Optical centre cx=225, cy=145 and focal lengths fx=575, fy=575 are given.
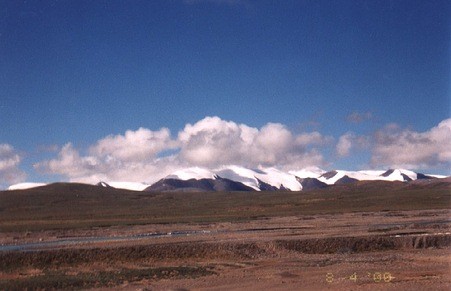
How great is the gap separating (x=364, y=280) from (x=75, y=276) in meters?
16.5

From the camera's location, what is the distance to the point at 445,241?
1882 inches

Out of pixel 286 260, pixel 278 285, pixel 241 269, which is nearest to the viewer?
pixel 278 285

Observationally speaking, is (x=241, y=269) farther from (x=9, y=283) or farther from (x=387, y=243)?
(x=387, y=243)

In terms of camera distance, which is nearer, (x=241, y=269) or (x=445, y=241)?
(x=241, y=269)

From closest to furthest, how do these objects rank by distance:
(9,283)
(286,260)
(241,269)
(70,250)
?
(9,283), (241,269), (286,260), (70,250)

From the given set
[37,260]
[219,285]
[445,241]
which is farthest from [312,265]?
[37,260]
